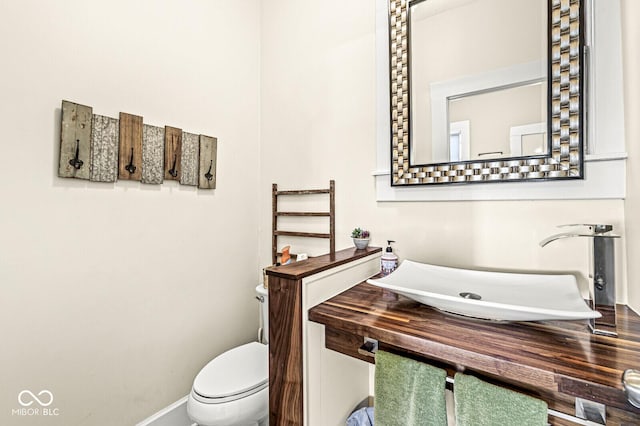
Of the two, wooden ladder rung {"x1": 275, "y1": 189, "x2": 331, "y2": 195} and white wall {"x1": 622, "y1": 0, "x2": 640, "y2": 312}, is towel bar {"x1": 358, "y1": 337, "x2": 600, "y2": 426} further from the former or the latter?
wooden ladder rung {"x1": 275, "y1": 189, "x2": 331, "y2": 195}

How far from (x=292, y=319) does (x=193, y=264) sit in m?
0.90

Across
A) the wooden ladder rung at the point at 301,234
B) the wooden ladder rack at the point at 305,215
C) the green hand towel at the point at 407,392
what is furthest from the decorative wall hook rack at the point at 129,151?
the green hand towel at the point at 407,392

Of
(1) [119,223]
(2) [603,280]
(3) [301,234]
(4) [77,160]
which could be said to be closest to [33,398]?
(1) [119,223]

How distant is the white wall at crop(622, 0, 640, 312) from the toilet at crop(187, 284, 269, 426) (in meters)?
1.41

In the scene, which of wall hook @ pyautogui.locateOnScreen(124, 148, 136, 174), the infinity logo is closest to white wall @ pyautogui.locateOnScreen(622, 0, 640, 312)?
wall hook @ pyautogui.locateOnScreen(124, 148, 136, 174)

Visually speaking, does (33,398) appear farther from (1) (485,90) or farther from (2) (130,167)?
(1) (485,90)

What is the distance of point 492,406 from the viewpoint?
0.70m

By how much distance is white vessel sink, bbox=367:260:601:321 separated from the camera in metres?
0.76

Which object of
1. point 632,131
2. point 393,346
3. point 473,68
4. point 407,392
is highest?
point 473,68

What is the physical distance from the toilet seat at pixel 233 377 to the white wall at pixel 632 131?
142 cm

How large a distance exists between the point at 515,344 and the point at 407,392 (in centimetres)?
32

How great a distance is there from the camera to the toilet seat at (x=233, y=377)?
1215 millimetres

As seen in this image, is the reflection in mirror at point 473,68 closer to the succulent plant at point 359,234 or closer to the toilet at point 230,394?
the succulent plant at point 359,234

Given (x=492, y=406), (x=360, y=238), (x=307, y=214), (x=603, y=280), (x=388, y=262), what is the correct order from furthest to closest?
(x=307, y=214)
(x=360, y=238)
(x=388, y=262)
(x=603, y=280)
(x=492, y=406)
